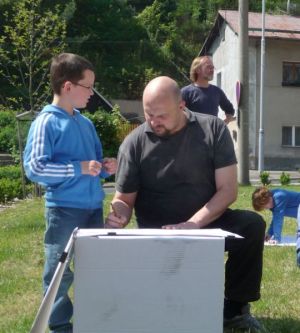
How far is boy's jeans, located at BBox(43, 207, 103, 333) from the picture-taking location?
12.1ft

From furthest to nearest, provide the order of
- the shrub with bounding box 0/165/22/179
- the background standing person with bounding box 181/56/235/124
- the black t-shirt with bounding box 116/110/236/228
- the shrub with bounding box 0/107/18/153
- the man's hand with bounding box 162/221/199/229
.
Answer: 1. the shrub with bounding box 0/107/18/153
2. the shrub with bounding box 0/165/22/179
3. the background standing person with bounding box 181/56/235/124
4. the black t-shirt with bounding box 116/110/236/228
5. the man's hand with bounding box 162/221/199/229

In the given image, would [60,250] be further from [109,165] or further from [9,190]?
[9,190]

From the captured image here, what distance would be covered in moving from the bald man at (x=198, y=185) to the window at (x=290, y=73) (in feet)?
88.1

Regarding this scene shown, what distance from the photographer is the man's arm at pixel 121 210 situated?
3881 millimetres

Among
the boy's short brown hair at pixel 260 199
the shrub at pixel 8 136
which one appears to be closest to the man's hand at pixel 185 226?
the boy's short brown hair at pixel 260 199

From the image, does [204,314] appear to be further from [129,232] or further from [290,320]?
[290,320]

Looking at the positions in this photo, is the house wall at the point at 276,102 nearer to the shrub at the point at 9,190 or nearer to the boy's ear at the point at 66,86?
the shrub at the point at 9,190

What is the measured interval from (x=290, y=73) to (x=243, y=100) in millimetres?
15506

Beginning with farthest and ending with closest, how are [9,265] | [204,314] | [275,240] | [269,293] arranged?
[275,240] → [9,265] → [269,293] → [204,314]

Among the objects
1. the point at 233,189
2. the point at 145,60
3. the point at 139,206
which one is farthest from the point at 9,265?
the point at 145,60

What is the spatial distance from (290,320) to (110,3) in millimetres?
47318

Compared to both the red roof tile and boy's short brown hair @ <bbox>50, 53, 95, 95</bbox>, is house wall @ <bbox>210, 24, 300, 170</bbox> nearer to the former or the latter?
the red roof tile

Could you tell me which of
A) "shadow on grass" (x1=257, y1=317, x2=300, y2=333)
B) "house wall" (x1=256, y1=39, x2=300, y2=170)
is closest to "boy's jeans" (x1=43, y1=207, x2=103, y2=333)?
"shadow on grass" (x1=257, y1=317, x2=300, y2=333)

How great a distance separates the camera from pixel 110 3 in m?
49.6
